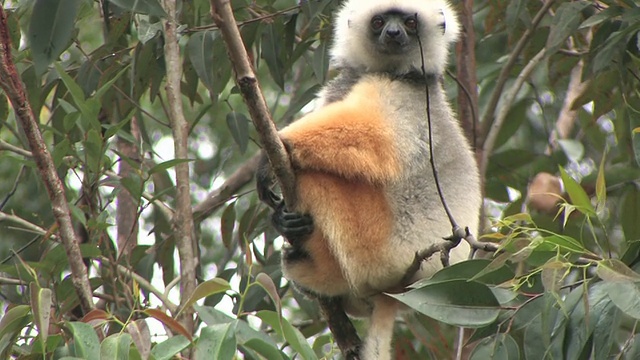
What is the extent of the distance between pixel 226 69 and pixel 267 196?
1.73 meters

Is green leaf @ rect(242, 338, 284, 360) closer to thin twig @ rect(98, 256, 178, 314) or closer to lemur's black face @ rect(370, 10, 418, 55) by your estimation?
thin twig @ rect(98, 256, 178, 314)

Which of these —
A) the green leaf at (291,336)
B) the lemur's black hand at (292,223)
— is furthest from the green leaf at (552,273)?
the lemur's black hand at (292,223)

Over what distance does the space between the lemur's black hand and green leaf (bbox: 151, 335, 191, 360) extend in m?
1.00

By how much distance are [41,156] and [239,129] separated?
71.8 inches

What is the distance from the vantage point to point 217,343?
114 inches

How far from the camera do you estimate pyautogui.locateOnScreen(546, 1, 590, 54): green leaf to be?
15.9 ft

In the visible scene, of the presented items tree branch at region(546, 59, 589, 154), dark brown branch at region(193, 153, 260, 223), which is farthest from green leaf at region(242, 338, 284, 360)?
tree branch at region(546, 59, 589, 154)

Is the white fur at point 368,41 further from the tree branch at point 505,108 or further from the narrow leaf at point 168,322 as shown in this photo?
the narrow leaf at point 168,322

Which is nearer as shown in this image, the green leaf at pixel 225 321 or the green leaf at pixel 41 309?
the green leaf at pixel 41 309

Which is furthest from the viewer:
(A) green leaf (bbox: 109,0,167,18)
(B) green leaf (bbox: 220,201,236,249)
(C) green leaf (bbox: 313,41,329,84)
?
(B) green leaf (bbox: 220,201,236,249)

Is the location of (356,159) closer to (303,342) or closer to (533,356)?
(303,342)

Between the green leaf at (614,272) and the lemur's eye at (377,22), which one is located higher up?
the lemur's eye at (377,22)

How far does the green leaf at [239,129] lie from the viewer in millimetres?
5328

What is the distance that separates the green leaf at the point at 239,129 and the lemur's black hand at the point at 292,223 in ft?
4.49
